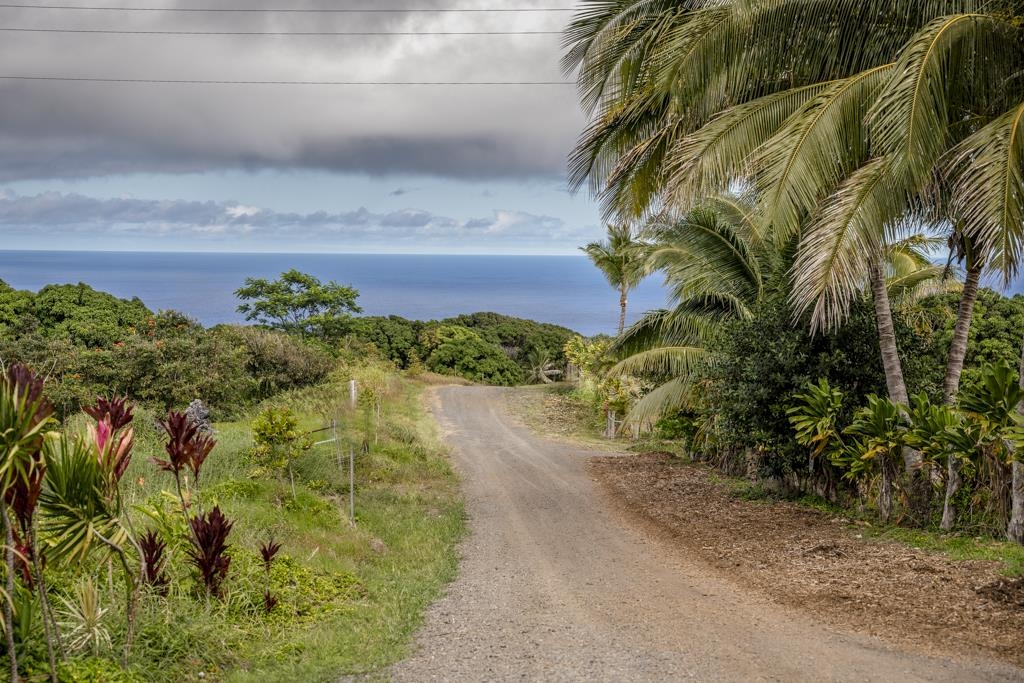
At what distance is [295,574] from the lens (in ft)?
26.3

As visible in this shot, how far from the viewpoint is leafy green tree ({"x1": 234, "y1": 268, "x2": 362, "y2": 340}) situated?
133ft

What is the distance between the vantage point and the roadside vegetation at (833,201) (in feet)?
26.3

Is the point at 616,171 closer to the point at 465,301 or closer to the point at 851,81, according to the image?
the point at 851,81

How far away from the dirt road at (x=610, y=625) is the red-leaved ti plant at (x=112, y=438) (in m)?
2.62

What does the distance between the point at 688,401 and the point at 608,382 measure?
6.79 metres

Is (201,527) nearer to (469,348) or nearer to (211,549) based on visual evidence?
(211,549)

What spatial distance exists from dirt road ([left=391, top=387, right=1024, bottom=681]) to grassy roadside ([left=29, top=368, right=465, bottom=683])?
0.50 meters

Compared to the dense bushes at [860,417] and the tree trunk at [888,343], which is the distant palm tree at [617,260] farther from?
the tree trunk at [888,343]

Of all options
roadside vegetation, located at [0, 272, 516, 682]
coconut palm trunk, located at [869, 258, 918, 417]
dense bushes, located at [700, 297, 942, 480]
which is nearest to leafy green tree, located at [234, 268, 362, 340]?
roadside vegetation, located at [0, 272, 516, 682]

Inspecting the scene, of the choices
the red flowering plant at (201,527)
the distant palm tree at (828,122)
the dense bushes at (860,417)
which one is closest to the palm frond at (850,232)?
the distant palm tree at (828,122)

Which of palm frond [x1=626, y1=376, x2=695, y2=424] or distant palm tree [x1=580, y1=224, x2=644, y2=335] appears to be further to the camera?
distant palm tree [x1=580, y1=224, x2=644, y2=335]

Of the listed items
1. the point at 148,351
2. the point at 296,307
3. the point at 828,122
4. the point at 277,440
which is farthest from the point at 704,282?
the point at 296,307

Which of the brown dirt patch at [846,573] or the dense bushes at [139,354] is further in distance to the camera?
the dense bushes at [139,354]

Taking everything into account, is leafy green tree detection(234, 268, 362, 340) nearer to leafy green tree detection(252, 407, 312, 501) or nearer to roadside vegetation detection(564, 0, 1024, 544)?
roadside vegetation detection(564, 0, 1024, 544)
